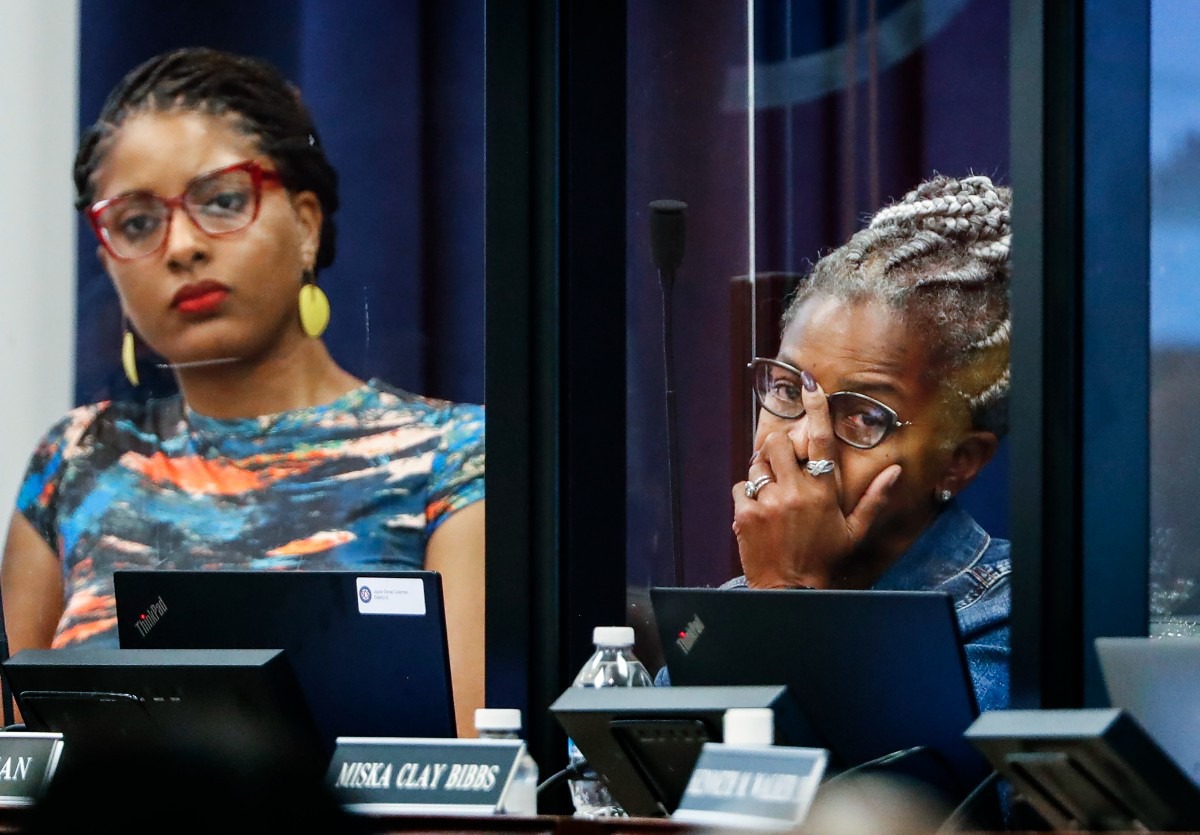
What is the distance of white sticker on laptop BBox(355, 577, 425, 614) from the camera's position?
2.09 metres

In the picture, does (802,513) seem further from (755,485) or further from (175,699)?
(175,699)

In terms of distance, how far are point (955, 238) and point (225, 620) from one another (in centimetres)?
149

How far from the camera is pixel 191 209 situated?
145 inches

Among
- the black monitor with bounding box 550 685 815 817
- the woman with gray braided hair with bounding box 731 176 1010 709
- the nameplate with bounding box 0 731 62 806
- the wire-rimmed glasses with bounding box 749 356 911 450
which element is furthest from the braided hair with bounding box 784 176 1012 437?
the nameplate with bounding box 0 731 62 806

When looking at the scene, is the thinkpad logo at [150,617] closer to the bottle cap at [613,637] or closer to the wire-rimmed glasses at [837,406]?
the bottle cap at [613,637]

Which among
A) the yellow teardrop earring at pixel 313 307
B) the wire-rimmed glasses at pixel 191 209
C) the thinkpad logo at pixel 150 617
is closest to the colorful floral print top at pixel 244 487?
the yellow teardrop earring at pixel 313 307

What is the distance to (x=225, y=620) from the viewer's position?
2.17 metres

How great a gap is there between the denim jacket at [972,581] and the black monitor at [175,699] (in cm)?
128

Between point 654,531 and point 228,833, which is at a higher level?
point 228,833

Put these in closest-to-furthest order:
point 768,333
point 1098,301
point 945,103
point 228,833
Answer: point 228,833 < point 1098,301 < point 945,103 < point 768,333

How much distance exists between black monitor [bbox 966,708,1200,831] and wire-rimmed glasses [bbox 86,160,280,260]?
2.53 m

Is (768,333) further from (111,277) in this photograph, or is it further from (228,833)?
(228,833)

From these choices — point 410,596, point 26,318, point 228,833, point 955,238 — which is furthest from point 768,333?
point 228,833

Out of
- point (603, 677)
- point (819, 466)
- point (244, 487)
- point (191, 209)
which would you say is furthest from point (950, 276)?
point (191, 209)
